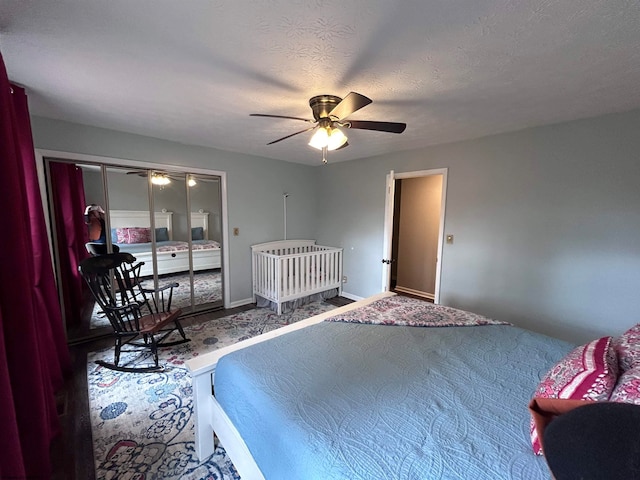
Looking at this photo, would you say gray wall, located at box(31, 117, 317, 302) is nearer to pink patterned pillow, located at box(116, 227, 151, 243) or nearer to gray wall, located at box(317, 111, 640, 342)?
pink patterned pillow, located at box(116, 227, 151, 243)

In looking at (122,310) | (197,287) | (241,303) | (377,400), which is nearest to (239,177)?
(197,287)

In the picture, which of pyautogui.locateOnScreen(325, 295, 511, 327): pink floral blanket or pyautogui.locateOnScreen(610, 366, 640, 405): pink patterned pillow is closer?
pyautogui.locateOnScreen(610, 366, 640, 405): pink patterned pillow

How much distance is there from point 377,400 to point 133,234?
10.8 ft

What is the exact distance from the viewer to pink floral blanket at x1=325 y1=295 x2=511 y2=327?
1.96 m

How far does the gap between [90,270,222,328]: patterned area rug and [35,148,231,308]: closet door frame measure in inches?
4.5

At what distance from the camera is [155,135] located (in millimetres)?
3061

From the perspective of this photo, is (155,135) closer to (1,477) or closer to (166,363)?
(166,363)

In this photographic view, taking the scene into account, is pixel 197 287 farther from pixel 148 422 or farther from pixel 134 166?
pixel 148 422

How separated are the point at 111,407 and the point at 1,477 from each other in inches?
46.4

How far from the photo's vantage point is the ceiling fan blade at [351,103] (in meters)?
1.50

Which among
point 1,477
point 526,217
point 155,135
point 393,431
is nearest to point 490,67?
point 526,217

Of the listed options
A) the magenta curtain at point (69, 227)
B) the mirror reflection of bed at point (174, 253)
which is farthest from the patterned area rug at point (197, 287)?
the magenta curtain at point (69, 227)

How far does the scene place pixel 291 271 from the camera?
149 inches

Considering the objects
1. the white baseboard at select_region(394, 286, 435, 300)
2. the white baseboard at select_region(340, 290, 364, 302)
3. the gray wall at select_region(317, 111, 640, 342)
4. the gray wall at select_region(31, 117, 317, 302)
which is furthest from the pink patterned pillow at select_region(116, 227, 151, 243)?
the white baseboard at select_region(394, 286, 435, 300)
